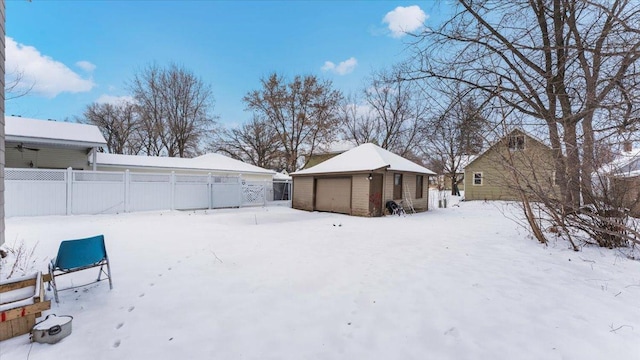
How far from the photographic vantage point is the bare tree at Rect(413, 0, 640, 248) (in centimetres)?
455

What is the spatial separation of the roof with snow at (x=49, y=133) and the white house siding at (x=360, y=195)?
10.7 meters

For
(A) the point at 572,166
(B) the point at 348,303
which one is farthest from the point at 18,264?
(A) the point at 572,166

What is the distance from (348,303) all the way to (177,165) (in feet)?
51.8

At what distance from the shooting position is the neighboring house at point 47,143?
10.9 meters

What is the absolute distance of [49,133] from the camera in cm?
1134

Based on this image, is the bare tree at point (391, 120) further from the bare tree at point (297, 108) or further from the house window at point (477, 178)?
the house window at point (477, 178)

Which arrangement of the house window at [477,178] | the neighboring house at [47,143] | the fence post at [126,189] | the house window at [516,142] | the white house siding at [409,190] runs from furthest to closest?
the house window at [477,178]
the white house siding at [409,190]
the fence post at [126,189]
the neighboring house at [47,143]
the house window at [516,142]

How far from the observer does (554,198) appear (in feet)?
18.9

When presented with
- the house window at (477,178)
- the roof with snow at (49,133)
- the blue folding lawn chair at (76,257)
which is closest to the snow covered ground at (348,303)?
the blue folding lawn chair at (76,257)

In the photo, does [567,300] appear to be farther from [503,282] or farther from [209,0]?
[209,0]

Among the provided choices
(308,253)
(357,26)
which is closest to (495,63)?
(357,26)

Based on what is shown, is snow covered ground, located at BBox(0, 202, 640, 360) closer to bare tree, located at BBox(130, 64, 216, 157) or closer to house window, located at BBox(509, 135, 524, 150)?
house window, located at BBox(509, 135, 524, 150)

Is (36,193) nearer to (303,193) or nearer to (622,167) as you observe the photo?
(303,193)

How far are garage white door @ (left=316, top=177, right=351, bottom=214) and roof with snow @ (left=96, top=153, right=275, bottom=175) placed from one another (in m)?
6.32
